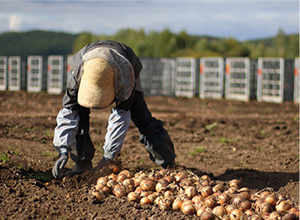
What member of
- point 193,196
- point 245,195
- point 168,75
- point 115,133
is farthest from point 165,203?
point 168,75

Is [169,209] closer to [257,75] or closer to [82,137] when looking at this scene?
[82,137]

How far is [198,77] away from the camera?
23062mm

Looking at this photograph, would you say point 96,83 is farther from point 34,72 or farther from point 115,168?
point 34,72

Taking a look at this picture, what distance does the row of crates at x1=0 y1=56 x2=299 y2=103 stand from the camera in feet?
62.4

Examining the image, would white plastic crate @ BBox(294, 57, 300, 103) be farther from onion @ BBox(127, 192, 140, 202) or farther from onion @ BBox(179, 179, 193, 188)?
onion @ BBox(127, 192, 140, 202)

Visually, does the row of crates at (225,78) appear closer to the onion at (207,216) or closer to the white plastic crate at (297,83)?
the white plastic crate at (297,83)

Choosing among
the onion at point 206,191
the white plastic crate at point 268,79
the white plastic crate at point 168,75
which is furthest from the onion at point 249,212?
the white plastic crate at point 168,75

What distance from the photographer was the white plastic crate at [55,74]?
24.0m

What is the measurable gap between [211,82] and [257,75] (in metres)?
2.55

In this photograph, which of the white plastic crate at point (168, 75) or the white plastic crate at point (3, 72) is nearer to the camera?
the white plastic crate at point (168, 75)

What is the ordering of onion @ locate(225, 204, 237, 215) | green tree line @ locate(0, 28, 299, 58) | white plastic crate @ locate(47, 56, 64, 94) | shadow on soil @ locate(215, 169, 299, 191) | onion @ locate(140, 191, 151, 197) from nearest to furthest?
onion @ locate(225, 204, 237, 215) < onion @ locate(140, 191, 151, 197) < shadow on soil @ locate(215, 169, 299, 191) < white plastic crate @ locate(47, 56, 64, 94) < green tree line @ locate(0, 28, 299, 58)

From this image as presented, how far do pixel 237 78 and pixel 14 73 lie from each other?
15098mm

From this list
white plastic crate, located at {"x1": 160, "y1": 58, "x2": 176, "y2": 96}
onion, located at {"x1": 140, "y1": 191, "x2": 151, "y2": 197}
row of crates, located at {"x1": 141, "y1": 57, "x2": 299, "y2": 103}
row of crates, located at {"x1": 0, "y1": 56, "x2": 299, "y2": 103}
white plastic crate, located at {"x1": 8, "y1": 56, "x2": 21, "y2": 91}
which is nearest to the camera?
onion, located at {"x1": 140, "y1": 191, "x2": 151, "y2": 197}

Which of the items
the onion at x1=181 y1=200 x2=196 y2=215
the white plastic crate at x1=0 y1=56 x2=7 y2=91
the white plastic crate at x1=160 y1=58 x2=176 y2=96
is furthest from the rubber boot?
the white plastic crate at x1=0 y1=56 x2=7 y2=91
